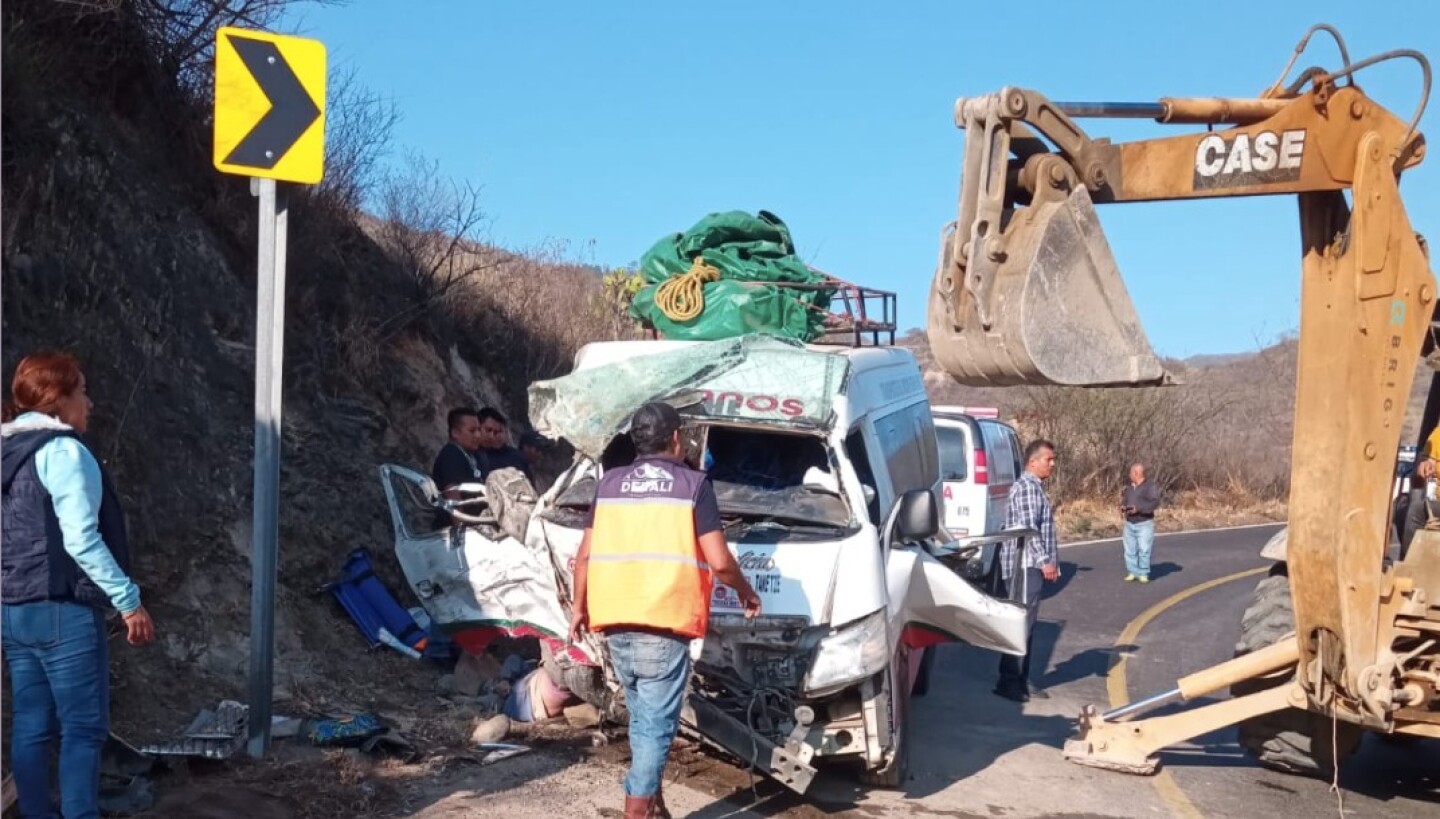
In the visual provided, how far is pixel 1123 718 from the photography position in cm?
838

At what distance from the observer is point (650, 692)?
580 cm

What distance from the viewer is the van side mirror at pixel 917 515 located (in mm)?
6797

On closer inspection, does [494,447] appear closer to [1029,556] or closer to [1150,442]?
[1029,556]

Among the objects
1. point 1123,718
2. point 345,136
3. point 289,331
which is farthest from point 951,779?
point 345,136

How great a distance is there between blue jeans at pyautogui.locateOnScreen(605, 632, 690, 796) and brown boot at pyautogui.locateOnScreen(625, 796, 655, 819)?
0.02 meters

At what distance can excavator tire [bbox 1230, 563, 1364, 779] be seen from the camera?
7.55 meters

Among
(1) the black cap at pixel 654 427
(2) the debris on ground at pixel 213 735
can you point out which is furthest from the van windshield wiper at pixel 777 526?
(2) the debris on ground at pixel 213 735

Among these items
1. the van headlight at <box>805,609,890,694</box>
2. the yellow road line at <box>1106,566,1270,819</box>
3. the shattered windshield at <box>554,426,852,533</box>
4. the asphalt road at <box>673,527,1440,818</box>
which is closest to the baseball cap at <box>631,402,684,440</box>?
the shattered windshield at <box>554,426,852,533</box>

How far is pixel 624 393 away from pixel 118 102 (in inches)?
227

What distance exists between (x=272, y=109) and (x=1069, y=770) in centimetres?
565

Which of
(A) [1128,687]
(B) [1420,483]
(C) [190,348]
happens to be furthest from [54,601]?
(B) [1420,483]

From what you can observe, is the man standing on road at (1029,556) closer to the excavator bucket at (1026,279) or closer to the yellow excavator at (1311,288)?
the yellow excavator at (1311,288)

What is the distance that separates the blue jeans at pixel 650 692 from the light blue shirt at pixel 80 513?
1.97 m

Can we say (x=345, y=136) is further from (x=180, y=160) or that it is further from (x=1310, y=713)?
(x=1310, y=713)
